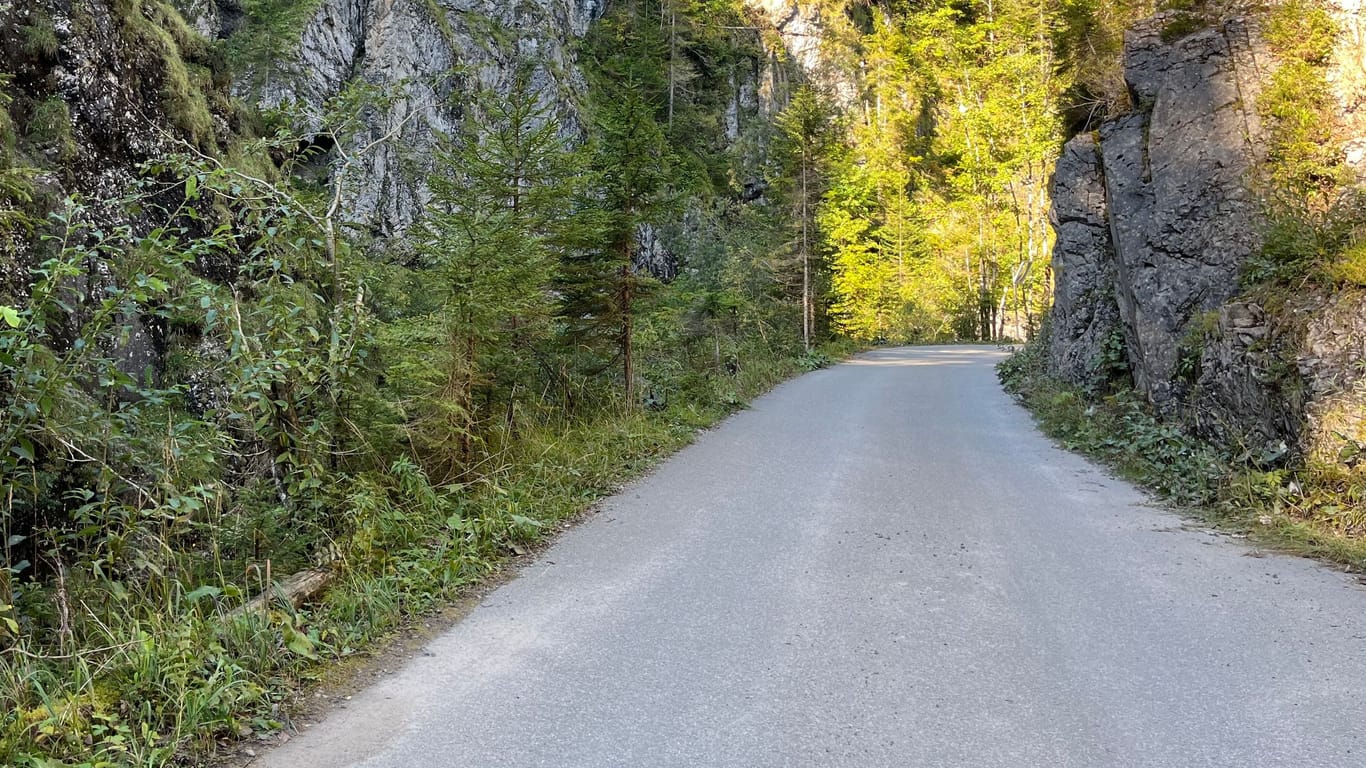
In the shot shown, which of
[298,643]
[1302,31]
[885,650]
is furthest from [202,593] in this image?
[1302,31]

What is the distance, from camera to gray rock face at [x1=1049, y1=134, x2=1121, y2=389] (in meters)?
12.3

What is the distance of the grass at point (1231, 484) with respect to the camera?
18.5 feet

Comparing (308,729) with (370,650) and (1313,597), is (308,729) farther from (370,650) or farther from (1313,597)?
(1313,597)

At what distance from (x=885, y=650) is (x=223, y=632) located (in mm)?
3219

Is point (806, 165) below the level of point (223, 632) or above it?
above

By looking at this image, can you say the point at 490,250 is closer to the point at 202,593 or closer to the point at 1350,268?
the point at 202,593

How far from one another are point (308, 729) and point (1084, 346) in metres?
12.5

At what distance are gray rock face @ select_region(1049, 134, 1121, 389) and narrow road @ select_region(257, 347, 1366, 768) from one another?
6077 millimetres

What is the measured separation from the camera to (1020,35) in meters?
33.3

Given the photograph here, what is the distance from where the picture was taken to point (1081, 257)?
13.1m

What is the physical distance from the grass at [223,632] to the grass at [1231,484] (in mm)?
5668

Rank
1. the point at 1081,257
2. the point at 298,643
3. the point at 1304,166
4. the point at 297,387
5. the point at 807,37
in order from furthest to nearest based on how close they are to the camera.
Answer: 1. the point at 807,37
2. the point at 1081,257
3. the point at 1304,166
4. the point at 297,387
5. the point at 298,643

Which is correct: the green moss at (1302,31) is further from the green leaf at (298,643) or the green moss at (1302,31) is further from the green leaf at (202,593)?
the green leaf at (202,593)

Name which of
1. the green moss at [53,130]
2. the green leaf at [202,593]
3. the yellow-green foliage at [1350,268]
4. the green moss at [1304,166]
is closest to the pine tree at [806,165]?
the green moss at [1304,166]
